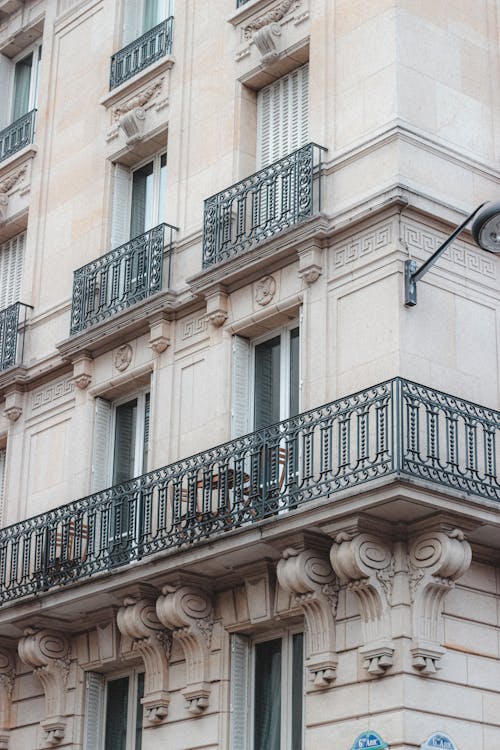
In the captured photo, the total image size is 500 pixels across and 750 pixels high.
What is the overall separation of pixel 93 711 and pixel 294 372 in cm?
497

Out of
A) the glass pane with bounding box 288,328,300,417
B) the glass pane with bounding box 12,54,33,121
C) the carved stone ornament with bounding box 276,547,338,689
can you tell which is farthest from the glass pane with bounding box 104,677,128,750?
the glass pane with bounding box 12,54,33,121

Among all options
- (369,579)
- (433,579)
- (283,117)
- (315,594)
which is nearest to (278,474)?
(315,594)

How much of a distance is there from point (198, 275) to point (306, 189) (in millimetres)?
1791

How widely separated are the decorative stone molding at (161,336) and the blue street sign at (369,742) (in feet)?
20.4

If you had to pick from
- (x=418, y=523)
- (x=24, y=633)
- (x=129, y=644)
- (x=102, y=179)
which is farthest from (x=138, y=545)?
(x=102, y=179)

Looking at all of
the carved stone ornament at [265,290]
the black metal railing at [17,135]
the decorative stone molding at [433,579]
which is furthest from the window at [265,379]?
the black metal railing at [17,135]

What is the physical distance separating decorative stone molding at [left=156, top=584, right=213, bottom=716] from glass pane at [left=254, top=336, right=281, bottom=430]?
7.30ft

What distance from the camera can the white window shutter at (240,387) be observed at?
1797 centimetres

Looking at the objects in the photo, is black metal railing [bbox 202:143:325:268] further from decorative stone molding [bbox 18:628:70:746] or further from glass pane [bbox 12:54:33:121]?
glass pane [bbox 12:54:33:121]

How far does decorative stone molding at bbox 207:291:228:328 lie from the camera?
18391 mm

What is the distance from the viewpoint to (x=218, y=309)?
60.3ft

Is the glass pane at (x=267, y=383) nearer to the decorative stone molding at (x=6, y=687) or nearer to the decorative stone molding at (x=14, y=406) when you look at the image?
the decorative stone molding at (x=14, y=406)

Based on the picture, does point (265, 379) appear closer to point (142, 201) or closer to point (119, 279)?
point (119, 279)

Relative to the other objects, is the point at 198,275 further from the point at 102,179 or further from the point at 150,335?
the point at 102,179
